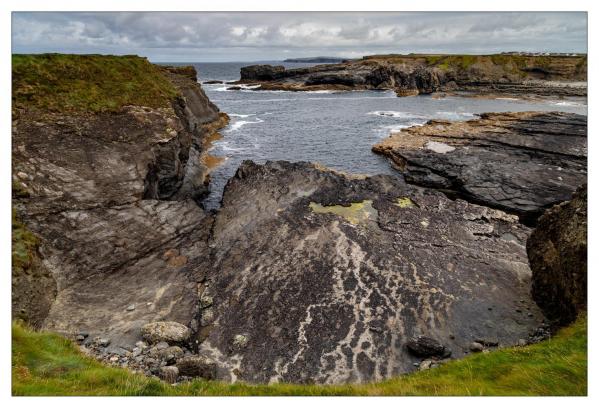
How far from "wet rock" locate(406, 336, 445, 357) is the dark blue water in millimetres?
24506

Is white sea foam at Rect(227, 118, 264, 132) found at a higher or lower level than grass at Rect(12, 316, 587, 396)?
higher

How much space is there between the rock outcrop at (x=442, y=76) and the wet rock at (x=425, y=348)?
12645 centimetres

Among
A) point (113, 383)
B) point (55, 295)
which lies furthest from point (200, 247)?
point (113, 383)

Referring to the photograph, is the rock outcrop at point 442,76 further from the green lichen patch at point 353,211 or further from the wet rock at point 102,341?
the wet rock at point 102,341

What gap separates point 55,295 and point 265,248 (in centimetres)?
1190

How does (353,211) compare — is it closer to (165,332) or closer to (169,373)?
(165,332)

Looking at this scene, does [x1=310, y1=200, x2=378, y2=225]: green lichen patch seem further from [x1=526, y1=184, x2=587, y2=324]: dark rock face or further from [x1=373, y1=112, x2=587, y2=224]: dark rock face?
[x1=373, y1=112, x2=587, y2=224]: dark rock face

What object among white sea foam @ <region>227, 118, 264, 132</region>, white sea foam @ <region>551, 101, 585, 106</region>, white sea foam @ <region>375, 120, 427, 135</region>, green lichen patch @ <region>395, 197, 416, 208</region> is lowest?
green lichen patch @ <region>395, 197, 416, 208</region>

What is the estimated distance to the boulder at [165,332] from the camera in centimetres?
1900

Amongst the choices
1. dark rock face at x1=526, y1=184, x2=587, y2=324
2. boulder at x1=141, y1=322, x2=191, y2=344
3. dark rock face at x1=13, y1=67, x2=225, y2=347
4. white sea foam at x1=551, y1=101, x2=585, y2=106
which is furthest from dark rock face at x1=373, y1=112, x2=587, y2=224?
white sea foam at x1=551, y1=101, x2=585, y2=106

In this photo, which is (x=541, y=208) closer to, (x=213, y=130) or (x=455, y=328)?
(x=455, y=328)

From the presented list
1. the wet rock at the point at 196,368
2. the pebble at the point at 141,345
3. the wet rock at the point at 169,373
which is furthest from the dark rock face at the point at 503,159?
the pebble at the point at 141,345

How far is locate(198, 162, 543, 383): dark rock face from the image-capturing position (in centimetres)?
1888

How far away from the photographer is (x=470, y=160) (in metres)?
48.1
